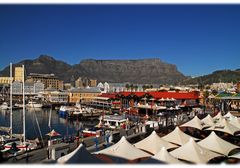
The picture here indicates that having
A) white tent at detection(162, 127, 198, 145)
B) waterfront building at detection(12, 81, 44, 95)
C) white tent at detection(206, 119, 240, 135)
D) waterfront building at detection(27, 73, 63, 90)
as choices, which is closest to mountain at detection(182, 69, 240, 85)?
waterfront building at detection(27, 73, 63, 90)

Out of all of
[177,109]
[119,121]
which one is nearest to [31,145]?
[119,121]

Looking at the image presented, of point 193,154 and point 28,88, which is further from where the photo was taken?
point 28,88

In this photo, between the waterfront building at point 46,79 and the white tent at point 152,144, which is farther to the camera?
the waterfront building at point 46,79

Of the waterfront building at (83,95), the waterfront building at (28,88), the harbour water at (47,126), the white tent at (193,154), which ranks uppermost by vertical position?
the waterfront building at (28,88)

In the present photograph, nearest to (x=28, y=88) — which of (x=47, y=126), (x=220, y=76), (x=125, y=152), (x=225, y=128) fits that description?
(x=47, y=126)

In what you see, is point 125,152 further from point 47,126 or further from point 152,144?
point 47,126

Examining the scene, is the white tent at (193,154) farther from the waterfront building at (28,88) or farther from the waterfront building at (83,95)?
the waterfront building at (28,88)

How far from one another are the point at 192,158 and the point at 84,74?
17460 centimetres

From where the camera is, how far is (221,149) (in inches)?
381

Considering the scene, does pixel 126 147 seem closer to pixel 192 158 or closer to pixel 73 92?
pixel 192 158

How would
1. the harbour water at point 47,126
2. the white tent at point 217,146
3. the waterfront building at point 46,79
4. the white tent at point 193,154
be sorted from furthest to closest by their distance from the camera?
the waterfront building at point 46,79
the harbour water at point 47,126
the white tent at point 217,146
the white tent at point 193,154

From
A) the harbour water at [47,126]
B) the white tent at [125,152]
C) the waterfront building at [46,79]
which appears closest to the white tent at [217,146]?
the white tent at [125,152]

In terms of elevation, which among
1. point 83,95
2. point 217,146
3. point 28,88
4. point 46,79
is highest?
point 46,79

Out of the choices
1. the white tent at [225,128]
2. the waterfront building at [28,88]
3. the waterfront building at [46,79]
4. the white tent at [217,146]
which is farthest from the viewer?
the waterfront building at [46,79]
